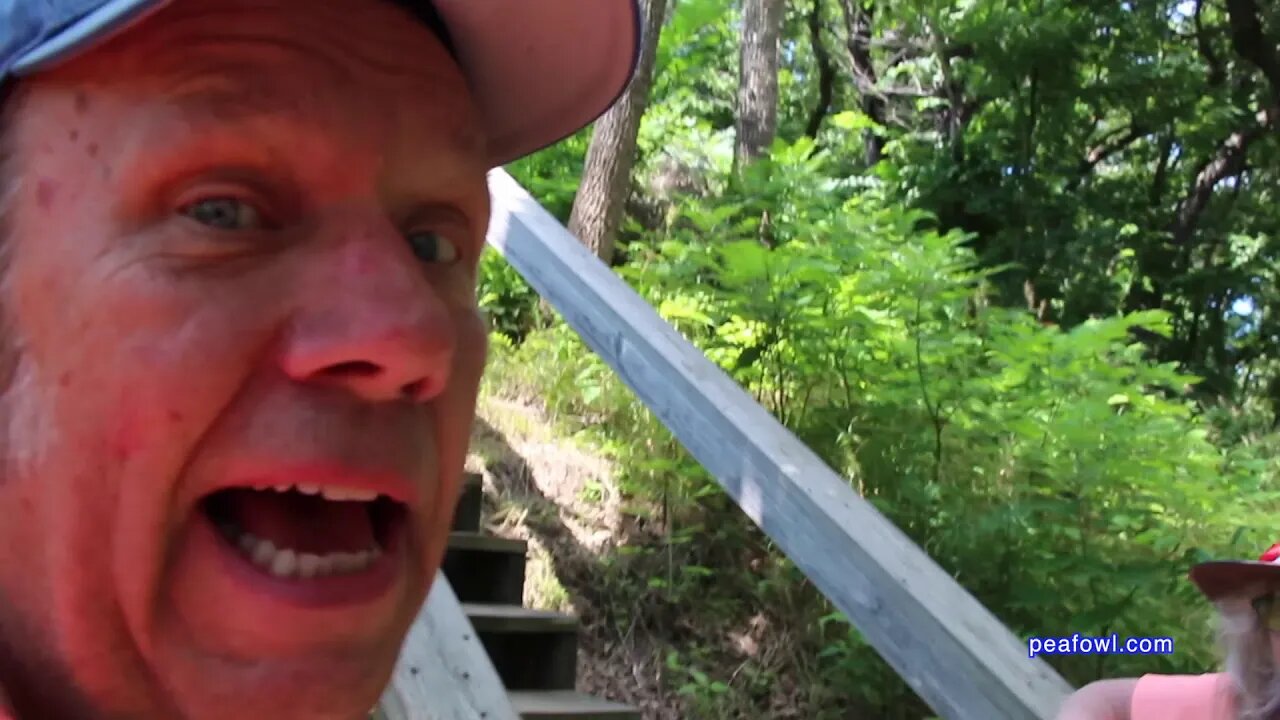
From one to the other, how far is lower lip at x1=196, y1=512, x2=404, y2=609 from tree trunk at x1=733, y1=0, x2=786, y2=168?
632cm

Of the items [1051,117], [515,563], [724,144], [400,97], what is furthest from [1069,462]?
[724,144]

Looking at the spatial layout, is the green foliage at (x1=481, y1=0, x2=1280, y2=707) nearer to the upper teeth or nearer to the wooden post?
the wooden post

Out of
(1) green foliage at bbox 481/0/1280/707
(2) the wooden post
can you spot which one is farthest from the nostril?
(1) green foliage at bbox 481/0/1280/707

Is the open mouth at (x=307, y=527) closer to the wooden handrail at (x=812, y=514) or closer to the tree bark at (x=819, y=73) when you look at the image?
the wooden handrail at (x=812, y=514)

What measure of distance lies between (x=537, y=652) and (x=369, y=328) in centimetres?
262

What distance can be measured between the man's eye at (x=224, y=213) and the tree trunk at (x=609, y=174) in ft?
14.9

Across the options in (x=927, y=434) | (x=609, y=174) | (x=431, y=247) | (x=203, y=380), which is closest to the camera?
(x=203, y=380)

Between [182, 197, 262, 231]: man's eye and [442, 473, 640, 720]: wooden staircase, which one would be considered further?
[442, 473, 640, 720]: wooden staircase

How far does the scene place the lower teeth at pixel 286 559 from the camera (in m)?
0.63

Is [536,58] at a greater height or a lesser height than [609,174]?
lesser

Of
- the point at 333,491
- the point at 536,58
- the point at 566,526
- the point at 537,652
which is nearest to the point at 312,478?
the point at 333,491

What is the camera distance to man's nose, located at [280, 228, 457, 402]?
2.04 feet

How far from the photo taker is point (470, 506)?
11.0ft

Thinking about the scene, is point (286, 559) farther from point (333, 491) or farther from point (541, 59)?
point (541, 59)
